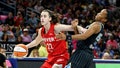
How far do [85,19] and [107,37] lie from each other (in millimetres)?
2328

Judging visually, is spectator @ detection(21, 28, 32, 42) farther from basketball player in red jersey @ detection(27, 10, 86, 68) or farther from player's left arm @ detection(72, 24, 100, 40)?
player's left arm @ detection(72, 24, 100, 40)

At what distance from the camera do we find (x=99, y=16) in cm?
743

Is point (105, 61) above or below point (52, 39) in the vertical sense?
below

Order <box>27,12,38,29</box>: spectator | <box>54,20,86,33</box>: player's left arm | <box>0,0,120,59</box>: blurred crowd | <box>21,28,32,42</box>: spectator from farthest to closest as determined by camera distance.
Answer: <box>27,12,38,29</box>: spectator
<box>0,0,120,59</box>: blurred crowd
<box>21,28,32,42</box>: spectator
<box>54,20,86,33</box>: player's left arm

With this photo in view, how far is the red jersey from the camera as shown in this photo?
7.52 m

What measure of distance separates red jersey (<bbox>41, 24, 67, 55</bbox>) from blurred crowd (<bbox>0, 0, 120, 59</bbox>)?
4.73 m

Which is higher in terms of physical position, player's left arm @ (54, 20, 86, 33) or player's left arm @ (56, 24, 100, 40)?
player's left arm @ (54, 20, 86, 33)

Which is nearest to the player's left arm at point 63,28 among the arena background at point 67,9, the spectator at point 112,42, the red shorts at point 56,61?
the red shorts at point 56,61

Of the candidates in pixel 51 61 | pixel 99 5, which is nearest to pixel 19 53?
pixel 51 61

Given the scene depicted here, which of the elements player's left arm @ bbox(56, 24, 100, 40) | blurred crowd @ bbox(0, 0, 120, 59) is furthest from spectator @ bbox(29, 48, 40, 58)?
player's left arm @ bbox(56, 24, 100, 40)

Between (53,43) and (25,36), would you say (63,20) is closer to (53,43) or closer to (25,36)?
(25,36)

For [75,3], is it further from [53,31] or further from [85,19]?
[53,31]

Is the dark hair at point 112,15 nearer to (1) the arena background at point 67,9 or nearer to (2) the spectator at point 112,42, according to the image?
(1) the arena background at point 67,9

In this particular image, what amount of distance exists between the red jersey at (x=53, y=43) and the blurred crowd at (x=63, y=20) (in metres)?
4.73
